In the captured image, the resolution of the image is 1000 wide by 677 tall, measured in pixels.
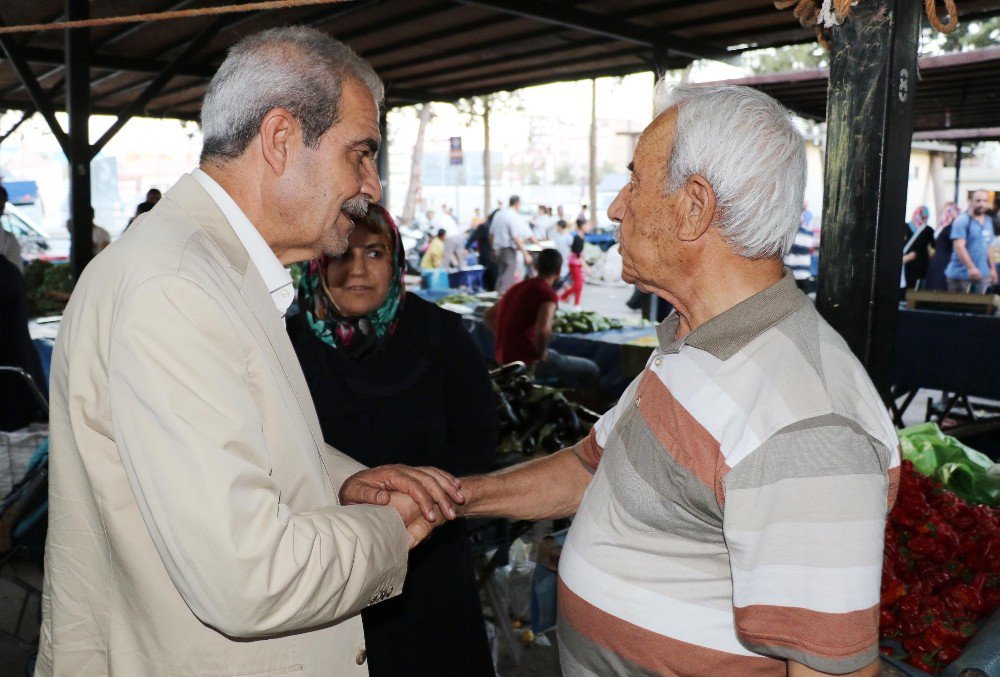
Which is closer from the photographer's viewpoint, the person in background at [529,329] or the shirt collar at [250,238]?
the shirt collar at [250,238]

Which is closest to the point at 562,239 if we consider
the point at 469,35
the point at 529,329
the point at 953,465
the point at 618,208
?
the point at 469,35

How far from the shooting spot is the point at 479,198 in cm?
5112

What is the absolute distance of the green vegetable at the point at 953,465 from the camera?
3.15 meters

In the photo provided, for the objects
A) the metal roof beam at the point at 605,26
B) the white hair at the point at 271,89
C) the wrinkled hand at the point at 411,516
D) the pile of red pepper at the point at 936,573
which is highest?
the metal roof beam at the point at 605,26

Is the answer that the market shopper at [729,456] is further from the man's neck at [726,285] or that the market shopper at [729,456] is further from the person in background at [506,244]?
the person in background at [506,244]

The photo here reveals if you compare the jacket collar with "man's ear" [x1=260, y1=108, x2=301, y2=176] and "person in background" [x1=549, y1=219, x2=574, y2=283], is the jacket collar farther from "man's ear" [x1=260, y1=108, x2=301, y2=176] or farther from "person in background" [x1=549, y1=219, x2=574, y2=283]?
"person in background" [x1=549, y1=219, x2=574, y2=283]

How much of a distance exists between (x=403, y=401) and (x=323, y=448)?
3.22 feet

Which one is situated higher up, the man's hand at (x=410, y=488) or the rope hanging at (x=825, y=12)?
the rope hanging at (x=825, y=12)

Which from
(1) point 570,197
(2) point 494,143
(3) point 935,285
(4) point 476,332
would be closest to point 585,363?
(4) point 476,332

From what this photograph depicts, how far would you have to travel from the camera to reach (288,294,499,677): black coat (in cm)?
241

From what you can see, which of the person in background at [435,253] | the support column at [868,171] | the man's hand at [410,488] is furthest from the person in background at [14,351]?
the person in background at [435,253]

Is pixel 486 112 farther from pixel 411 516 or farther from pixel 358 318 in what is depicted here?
pixel 411 516

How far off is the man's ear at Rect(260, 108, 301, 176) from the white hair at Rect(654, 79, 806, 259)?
2.33 ft

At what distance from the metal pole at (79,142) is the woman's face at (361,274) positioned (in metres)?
5.04
